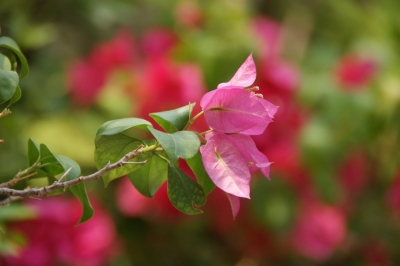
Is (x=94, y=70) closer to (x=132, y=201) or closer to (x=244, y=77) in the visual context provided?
(x=132, y=201)

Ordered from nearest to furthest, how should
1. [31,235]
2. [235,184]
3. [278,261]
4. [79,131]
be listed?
1. [235,184]
2. [31,235]
3. [79,131]
4. [278,261]

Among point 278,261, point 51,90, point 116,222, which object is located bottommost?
point 278,261

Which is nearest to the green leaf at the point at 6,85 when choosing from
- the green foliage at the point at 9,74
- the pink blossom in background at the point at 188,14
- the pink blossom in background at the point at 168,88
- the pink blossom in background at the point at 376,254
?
the green foliage at the point at 9,74

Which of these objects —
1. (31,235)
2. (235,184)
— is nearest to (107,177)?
(235,184)

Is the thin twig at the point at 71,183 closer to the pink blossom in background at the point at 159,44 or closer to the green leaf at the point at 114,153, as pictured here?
the green leaf at the point at 114,153

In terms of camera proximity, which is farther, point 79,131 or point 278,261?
point 278,261

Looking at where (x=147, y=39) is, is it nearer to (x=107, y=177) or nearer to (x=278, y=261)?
(x=278, y=261)

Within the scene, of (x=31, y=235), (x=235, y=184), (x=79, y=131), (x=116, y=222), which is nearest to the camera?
(x=235, y=184)
